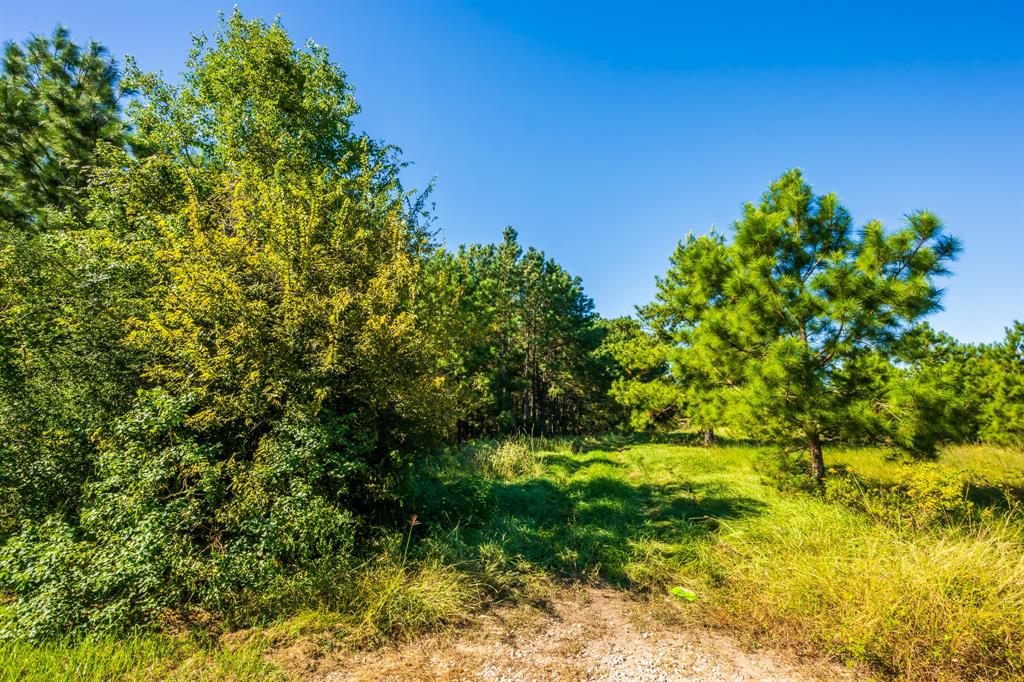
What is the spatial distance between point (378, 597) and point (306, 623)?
0.66 m

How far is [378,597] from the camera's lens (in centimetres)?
397

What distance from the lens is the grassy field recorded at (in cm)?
301

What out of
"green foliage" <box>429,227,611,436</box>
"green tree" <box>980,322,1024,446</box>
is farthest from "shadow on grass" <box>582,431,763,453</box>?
"green tree" <box>980,322,1024,446</box>

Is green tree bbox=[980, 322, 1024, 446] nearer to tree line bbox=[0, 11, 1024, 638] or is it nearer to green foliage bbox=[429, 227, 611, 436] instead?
tree line bbox=[0, 11, 1024, 638]

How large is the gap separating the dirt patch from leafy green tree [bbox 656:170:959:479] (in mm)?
3955

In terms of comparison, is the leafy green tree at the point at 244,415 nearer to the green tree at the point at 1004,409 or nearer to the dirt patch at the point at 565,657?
the dirt patch at the point at 565,657

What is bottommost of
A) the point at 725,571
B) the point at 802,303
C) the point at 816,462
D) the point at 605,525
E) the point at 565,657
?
the point at 565,657

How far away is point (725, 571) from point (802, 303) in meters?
4.42

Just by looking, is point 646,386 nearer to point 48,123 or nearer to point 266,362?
point 266,362

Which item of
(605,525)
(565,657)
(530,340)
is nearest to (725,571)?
(605,525)

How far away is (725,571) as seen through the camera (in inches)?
180

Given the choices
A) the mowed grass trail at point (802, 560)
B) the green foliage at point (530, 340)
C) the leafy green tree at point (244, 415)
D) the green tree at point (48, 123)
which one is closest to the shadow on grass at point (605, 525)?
the mowed grass trail at point (802, 560)

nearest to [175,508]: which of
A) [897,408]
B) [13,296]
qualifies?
[13,296]

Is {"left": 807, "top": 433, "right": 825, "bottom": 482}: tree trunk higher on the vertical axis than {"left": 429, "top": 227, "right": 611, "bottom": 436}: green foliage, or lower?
lower
